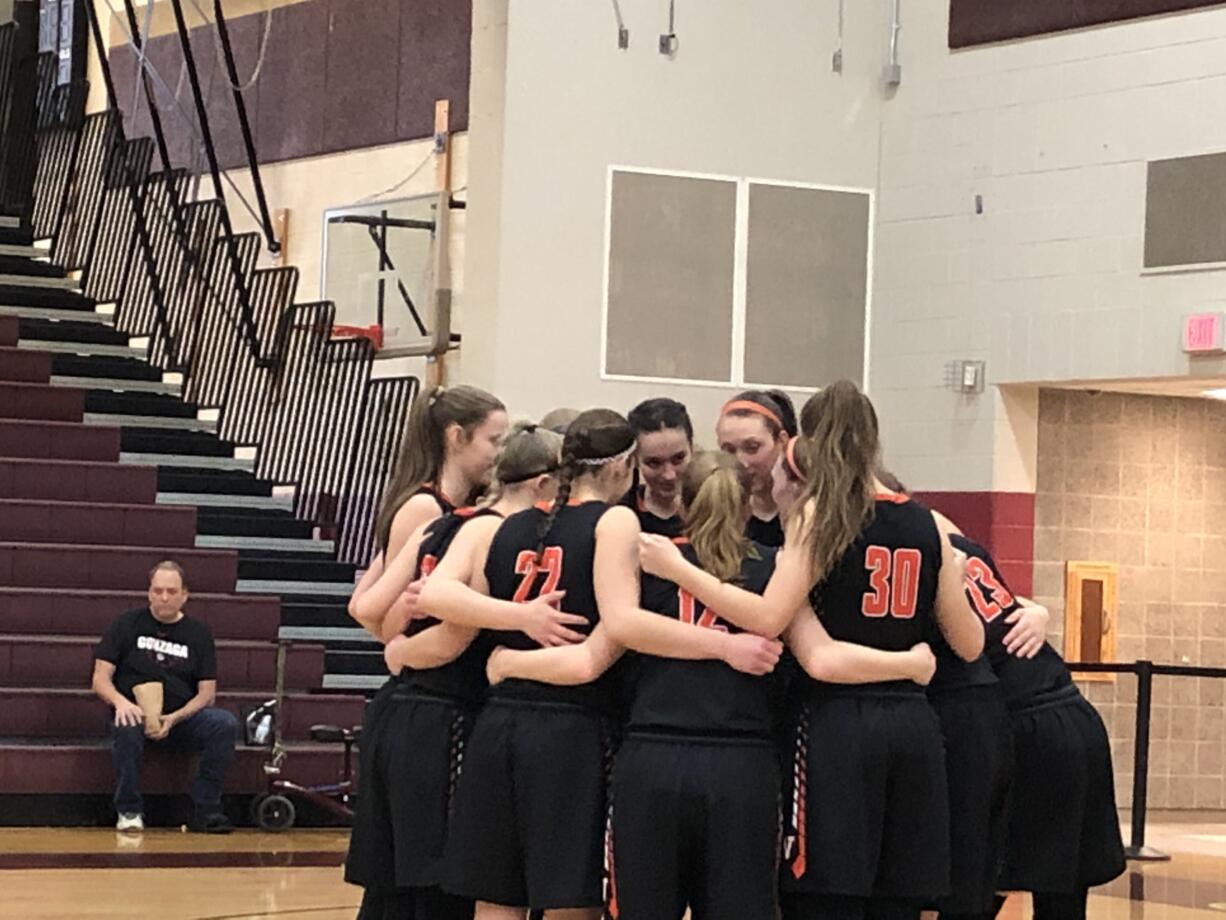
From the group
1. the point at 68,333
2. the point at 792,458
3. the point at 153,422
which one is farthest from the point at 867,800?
the point at 68,333

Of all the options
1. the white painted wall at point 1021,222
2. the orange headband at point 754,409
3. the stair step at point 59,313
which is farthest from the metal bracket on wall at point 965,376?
the orange headband at point 754,409

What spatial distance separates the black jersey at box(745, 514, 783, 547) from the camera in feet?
17.8

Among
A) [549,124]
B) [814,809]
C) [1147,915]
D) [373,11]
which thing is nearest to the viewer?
[814,809]

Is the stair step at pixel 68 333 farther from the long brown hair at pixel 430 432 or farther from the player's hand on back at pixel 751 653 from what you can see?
the player's hand on back at pixel 751 653

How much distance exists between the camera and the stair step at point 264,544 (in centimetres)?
1264

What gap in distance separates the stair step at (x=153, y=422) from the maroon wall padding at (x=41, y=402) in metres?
0.27

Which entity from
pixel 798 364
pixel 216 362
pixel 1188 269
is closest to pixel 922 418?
pixel 798 364

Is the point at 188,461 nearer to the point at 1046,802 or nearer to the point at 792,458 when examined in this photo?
the point at 1046,802

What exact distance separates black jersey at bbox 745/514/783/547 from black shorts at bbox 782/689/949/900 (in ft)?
2.55

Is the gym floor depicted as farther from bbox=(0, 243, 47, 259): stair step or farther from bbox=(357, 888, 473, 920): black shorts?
bbox=(0, 243, 47, 259): stair step

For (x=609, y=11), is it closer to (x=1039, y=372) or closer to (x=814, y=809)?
(x=1039, y=372)

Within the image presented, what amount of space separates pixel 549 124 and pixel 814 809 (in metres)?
8.45

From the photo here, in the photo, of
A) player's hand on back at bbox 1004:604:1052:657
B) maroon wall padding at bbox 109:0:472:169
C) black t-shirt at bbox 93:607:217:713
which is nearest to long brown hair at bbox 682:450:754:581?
player's hand on back at bbox 1004:604:1052:657

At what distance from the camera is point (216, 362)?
13.7 metres
